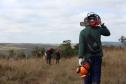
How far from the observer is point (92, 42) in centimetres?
1009

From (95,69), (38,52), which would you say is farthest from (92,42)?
(38,52)

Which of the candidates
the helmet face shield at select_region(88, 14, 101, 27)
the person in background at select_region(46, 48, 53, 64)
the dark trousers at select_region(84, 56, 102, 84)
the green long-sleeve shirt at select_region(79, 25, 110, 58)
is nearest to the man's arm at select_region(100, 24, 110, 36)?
the green long-sleeve shirt at select_region(79, 25, 110, 58)

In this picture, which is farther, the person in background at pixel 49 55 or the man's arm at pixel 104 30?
the person in background at pixel 49 55

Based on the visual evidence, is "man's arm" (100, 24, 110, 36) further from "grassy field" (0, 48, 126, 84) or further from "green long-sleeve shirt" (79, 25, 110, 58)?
"grassy field" (0, 48, 126, 84)

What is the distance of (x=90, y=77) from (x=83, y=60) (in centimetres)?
40

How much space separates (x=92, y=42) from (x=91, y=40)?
4 cm

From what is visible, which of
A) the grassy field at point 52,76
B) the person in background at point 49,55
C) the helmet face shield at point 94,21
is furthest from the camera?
the person in background at point 49,55

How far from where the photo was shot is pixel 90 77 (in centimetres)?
1023

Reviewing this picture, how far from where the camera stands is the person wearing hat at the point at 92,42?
1005 centimetres

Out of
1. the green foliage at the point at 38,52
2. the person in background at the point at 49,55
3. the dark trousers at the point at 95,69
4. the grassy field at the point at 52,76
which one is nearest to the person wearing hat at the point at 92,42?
the dark trousers at the point at 95,69

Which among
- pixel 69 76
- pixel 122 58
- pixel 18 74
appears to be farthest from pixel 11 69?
pixel 122 58

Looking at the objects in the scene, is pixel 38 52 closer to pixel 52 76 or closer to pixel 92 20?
pixel 52 76

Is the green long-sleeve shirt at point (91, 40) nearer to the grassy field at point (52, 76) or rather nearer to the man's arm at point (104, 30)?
the man's arm at point (104, 30)

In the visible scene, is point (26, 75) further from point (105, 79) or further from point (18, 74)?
point (105, 79)
